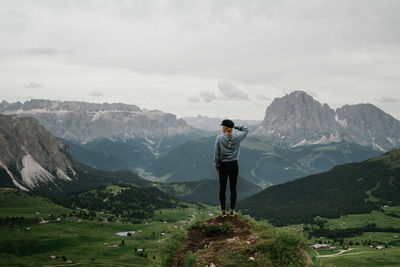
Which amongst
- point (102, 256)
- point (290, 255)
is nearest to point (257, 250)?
point (290, 255)

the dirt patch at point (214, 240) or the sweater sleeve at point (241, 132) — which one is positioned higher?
the sweater sleeve at point (241, 132)

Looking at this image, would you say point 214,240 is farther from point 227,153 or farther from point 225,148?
point 225,148

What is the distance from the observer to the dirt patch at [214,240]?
1860cm

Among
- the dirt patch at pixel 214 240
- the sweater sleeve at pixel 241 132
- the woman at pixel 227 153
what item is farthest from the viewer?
the sweater sleeve at pixel 241 132

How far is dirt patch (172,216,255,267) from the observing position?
18.6m

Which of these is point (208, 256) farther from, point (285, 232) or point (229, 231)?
point (285, 232)

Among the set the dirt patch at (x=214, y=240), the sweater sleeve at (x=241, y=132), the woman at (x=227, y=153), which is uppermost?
the sweater sleeve at (x=241, y=132)

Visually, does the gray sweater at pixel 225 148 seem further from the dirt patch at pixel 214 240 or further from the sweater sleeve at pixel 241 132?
the dirt patch at pixel 214 240

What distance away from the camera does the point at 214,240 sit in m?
20.7

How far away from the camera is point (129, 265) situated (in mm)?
176625

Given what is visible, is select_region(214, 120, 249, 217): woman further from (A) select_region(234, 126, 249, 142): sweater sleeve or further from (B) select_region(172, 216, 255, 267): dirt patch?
(B) select_region(172, 216, 255, 267): dirt patch

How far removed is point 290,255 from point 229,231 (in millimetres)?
5055

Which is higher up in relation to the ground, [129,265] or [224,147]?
[224,147]

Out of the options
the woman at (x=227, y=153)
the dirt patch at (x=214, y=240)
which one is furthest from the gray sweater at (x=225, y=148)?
the dirt patch at (x=214, y=240)
